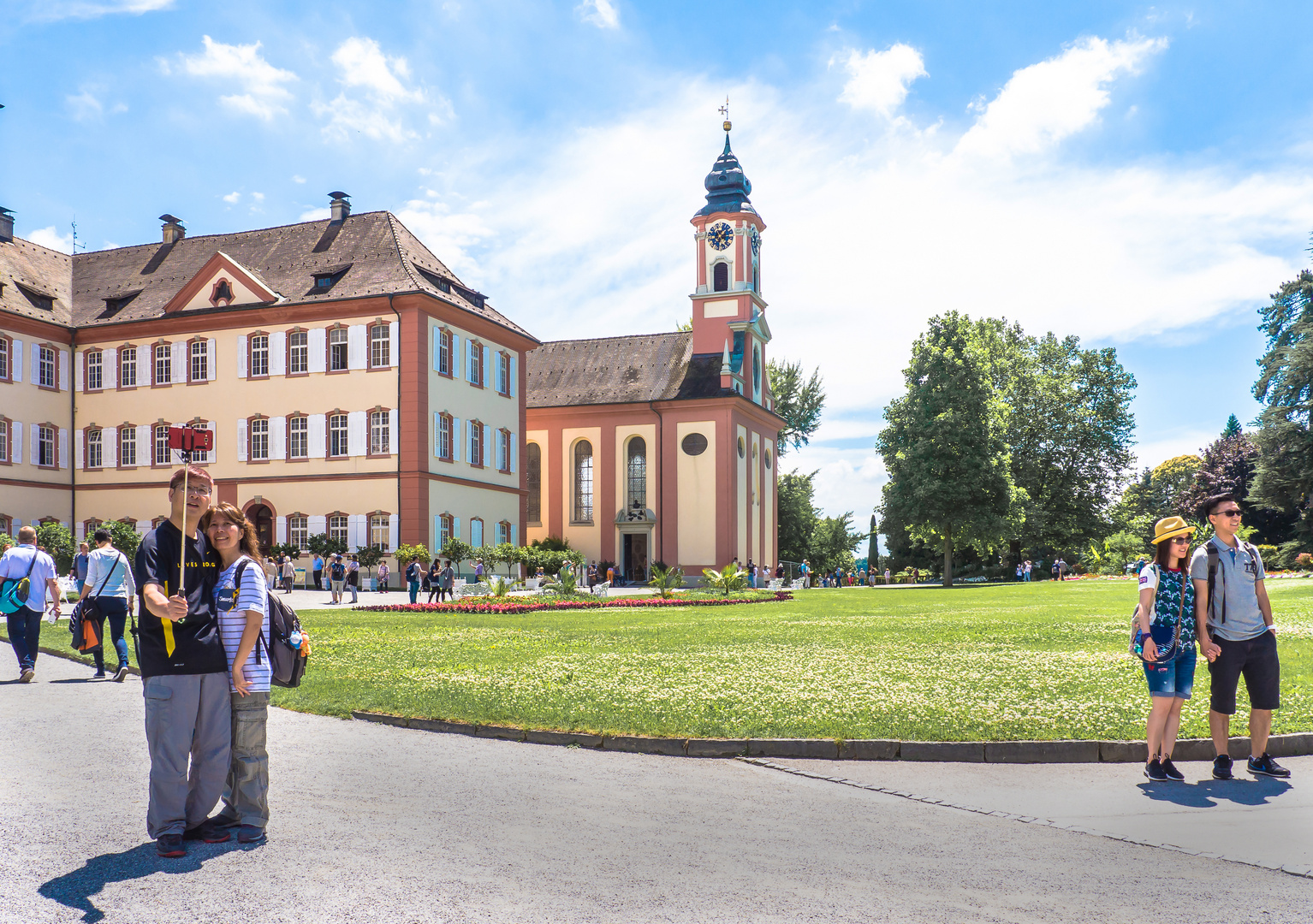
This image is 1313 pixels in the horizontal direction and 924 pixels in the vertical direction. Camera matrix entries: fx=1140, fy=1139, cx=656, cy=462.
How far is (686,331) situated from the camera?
66.7 metres

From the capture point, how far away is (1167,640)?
7863 mm

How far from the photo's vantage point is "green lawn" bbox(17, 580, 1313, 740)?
9516mm

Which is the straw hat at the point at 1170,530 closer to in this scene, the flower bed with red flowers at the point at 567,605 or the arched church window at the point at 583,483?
the flower bed with red flowers at the point at 567,605

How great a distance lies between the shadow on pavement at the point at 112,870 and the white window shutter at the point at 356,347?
41376 mm

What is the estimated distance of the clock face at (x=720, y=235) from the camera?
6341cm

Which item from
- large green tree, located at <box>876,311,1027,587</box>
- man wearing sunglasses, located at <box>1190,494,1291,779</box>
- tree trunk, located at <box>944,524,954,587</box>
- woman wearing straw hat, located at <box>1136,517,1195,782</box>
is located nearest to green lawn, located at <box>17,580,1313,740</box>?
man wearing sunglasses, located at <box>1190,494,1291,779</box>

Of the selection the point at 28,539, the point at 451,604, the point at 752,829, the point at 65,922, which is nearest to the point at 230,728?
A: the point at 65,922

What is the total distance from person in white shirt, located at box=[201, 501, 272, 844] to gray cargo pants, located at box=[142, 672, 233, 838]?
85mm

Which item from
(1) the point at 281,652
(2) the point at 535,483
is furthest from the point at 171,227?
(1) the point at 281,652

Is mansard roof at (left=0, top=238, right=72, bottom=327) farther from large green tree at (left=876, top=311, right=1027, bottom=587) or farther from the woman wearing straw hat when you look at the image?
the woman wearing straw hat

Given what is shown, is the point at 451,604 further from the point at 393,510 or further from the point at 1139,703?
the point at 1139,703

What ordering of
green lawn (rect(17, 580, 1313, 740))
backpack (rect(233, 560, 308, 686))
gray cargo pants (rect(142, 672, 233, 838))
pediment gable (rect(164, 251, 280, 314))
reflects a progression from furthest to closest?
pediment gable (rect(164, 251, 280, 314)), green lawn (rect(17, 580, 1313, 740)), backpack (rect(233, 560, 308, 686)), gray cargo pants (rect(142, 672, 233, 838))

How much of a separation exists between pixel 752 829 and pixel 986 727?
3414mm

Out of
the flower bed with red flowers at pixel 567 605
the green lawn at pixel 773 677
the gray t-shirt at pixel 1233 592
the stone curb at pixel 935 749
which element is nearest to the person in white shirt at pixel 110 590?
the green lawn at pixel 773 677
